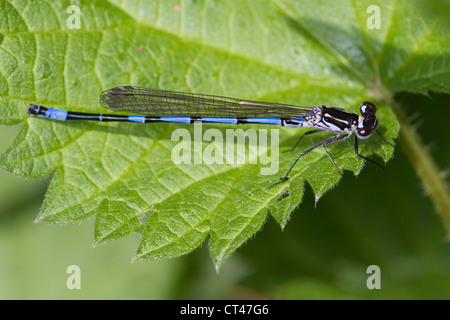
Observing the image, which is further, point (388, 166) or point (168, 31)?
point (388, 166)

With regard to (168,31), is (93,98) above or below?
below

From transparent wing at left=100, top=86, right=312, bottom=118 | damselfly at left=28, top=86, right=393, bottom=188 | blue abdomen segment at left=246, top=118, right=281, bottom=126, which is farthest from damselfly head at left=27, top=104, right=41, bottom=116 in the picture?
blue abdomen segment at left=246, top=118, right=281, bottom=126

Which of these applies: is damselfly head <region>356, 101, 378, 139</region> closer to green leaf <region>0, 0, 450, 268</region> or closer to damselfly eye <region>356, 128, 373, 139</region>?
damselfly eye <region>356, 128, 373, 139</region>

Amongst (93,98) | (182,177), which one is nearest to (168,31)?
(93,98)

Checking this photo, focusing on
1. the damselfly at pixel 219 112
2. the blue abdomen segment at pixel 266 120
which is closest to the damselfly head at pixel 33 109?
the damselfly at pixel 219 112

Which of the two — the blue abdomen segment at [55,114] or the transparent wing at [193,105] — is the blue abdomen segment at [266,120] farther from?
the blue abdomen segment at [55,114]

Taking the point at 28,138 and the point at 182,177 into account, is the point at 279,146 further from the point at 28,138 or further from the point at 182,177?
the point at 28,138
